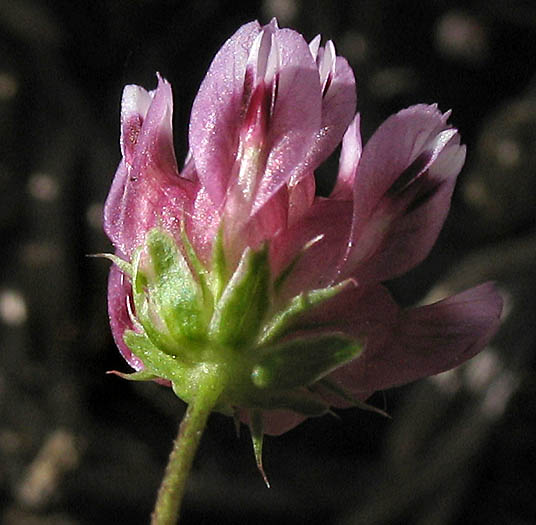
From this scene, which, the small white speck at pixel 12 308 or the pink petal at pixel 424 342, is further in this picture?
the small white speck at pixel 12 308

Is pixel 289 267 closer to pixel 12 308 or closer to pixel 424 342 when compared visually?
pixel 424 342

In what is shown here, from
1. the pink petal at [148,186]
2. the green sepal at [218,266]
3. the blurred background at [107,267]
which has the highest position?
the pink petal at [148,186]

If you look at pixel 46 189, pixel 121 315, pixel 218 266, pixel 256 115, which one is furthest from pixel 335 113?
pixel 46 189

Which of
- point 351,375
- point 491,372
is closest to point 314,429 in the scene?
point 491,372

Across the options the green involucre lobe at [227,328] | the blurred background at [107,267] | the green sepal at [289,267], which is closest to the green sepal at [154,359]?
the green involucre lobe at [227,328]

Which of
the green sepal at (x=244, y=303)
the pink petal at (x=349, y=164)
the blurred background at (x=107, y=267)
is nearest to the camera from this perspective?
the green sepal at (x=244, y=303)

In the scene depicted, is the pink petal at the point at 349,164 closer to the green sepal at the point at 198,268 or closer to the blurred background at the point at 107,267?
the green sepal at the point at 198,268

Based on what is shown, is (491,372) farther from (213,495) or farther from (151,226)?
(151,226)

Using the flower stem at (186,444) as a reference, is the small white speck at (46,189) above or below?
above
